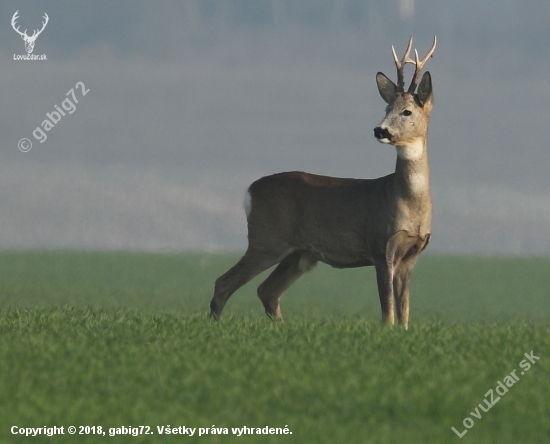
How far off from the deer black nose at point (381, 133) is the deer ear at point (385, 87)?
708 mm

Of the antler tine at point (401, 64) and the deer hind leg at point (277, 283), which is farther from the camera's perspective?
the deer hind leg at point (277, 283)

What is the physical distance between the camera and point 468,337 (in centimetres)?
1220

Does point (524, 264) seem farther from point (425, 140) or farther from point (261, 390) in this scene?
point (261, 390)

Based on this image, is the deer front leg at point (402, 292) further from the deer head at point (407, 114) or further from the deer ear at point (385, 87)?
the deer ear at point (385, 87)

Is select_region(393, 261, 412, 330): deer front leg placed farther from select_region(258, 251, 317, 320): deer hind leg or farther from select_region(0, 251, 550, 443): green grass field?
select_region(258, 251, 317, 320): deer hind leg

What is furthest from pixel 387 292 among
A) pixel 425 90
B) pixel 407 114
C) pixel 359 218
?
pixel 425 90

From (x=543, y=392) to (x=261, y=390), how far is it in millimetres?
2434

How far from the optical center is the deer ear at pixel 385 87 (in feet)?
44.2

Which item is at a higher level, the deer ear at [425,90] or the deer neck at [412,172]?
the deer ear at [425,90]

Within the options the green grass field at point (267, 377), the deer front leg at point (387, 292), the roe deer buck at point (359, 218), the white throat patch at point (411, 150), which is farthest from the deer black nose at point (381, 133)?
the green grass field at point (267, 377)

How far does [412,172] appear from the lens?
13141 mm

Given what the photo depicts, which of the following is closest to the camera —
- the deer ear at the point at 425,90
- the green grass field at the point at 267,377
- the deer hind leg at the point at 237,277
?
the green grass field at the point at 267,377

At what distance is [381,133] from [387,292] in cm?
191

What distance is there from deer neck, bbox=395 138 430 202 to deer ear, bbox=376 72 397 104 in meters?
0.72
